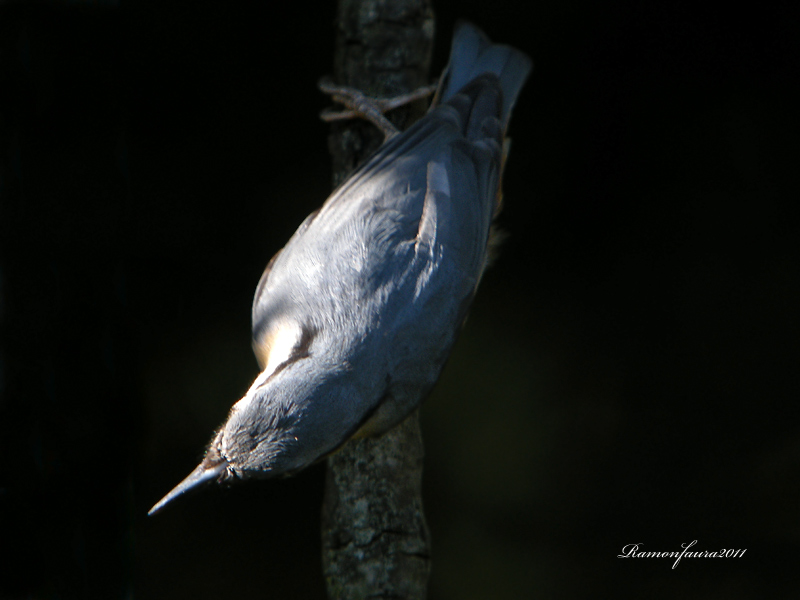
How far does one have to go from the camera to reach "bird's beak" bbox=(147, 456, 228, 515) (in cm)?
115

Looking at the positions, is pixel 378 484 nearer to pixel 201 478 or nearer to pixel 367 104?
pixel 201 478

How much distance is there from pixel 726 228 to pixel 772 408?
58 cm

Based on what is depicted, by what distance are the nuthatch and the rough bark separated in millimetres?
183

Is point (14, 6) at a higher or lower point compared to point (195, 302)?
higher

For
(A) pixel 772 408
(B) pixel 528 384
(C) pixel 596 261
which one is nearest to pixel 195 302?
(B) pixel 528 384

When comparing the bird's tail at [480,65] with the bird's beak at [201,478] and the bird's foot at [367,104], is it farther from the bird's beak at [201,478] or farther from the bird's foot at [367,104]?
the bird's beak at [201,478]

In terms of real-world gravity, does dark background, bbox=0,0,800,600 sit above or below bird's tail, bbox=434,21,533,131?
below

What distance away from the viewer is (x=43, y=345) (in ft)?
5.52

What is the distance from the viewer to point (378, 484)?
1.66m

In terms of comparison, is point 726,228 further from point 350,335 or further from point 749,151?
point 350,335

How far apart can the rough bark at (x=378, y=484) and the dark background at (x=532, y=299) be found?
0.98ft
